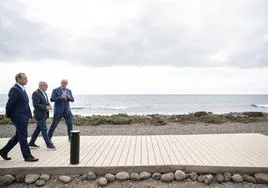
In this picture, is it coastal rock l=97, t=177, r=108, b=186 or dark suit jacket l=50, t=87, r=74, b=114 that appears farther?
dark suit jacket l=50, t=87, r=74, b=114

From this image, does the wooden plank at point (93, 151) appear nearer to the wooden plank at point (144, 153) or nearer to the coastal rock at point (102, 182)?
the coastal rock at point (102, 182)

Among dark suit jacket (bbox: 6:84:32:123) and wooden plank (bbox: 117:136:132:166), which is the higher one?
dark suit jacket (bbox: 6:84:32:123)

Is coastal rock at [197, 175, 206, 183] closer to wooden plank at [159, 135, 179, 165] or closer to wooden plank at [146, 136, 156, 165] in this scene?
wooden plank at [159, 135, 179, 165]

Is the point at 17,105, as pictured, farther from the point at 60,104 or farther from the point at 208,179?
the point at 208,179

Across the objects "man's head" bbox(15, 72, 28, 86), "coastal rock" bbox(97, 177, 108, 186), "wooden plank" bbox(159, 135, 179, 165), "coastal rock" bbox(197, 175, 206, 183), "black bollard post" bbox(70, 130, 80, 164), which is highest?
"man's head" bbox(15, 72, 28, 86)

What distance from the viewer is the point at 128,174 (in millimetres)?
5348

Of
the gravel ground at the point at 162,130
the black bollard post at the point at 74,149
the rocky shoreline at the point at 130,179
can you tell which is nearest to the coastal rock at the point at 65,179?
the rocky shoreline at the point at 130,179

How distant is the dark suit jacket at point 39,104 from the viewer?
22.3 ft

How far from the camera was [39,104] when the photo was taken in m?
6.80

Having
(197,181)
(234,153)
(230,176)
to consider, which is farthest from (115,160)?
(234,153)

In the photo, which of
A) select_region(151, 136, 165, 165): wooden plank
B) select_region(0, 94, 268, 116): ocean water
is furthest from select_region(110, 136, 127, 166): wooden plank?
select_region(0, 94, 268, 116): ocean water

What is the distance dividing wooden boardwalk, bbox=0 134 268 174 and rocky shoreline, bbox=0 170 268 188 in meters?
0.09

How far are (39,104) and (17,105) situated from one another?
1100 mm

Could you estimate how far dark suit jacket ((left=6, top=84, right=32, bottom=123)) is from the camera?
5621 millimetres
